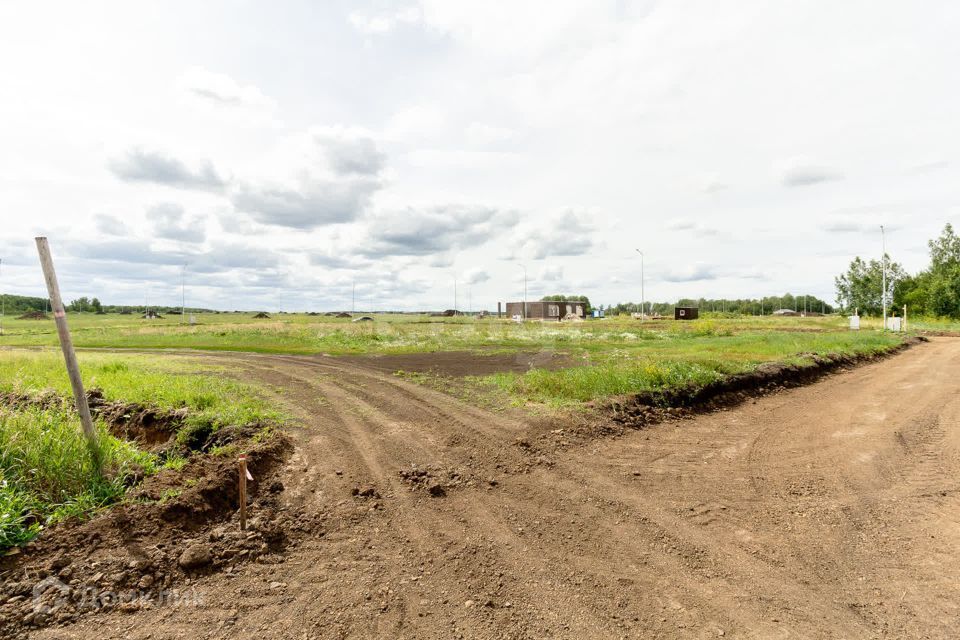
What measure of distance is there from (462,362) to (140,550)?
50.9 ft

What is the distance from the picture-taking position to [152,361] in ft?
62.8

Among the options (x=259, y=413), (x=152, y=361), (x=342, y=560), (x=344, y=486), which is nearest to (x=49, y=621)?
(x=342, y=560)

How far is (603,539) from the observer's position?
16.3 feet

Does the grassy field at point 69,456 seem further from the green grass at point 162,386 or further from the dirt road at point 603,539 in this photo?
the dirt road at point 603,539

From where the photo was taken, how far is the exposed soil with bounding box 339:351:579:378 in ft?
56.3

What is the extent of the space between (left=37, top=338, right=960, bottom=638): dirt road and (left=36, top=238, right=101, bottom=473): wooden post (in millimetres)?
2444

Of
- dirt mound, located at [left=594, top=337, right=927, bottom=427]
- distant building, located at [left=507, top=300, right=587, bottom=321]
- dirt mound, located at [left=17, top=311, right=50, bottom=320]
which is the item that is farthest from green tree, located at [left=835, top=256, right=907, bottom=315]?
dirt mound, located at [left=17, top=311, right=50, bottom=320]

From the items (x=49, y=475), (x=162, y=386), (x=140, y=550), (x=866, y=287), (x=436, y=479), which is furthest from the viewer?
(x=866, y=287)

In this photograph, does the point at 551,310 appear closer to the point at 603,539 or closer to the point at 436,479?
the point at 436,479

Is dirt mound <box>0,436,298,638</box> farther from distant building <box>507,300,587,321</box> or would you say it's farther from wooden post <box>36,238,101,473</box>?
distant building <box>507,300,587,321</box>

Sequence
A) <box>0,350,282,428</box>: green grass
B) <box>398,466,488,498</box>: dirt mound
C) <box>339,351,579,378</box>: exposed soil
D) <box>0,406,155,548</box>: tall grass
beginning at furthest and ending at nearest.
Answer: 1. <box>339,351,579,378</box>: exposed soil
2. <box>0,350,282,428</box>: green grass
3. <box>398,466,488,498</box>: dirt mound
4. <box>0,406,155,548</box>: tall grass

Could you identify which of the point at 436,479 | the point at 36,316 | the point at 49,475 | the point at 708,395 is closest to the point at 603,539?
the point at 436,479

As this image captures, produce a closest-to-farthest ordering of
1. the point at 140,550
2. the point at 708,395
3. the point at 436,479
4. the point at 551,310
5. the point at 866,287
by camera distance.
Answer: the point at 140,550 < the point at 436,479 < the point at 708,395 < the point at 866,287 < the point at 551,310

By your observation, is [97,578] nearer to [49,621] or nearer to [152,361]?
[49,621]
